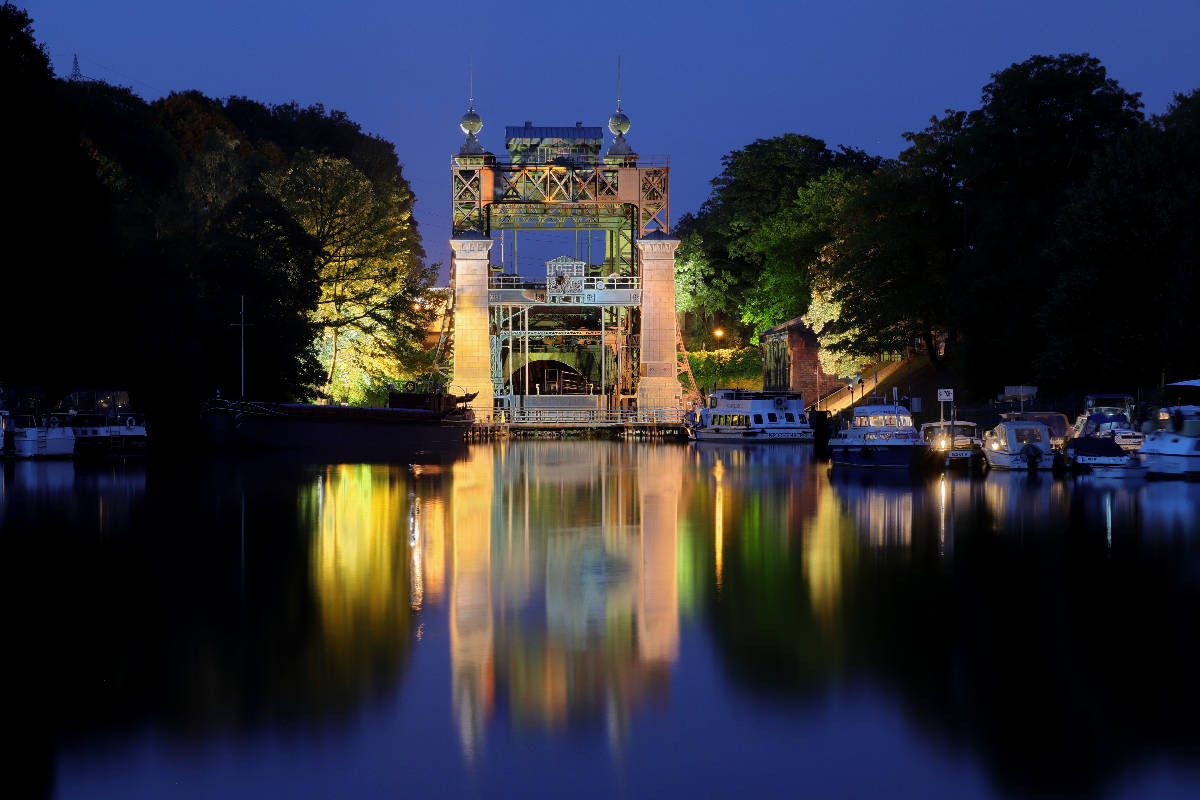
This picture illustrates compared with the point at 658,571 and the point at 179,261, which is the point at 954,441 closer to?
the point at 658,571

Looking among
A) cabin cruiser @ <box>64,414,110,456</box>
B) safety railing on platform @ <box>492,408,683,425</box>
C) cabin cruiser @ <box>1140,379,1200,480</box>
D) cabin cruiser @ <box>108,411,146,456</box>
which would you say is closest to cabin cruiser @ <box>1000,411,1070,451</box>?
cabin cruiser @ <box>1140,379,1200,480</box>

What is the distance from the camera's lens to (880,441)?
1325 inches

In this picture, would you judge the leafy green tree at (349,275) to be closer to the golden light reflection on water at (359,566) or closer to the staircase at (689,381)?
the staircase at (689,381)

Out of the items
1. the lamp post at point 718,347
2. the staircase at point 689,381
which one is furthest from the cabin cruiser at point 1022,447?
the lamp post at point 718,347

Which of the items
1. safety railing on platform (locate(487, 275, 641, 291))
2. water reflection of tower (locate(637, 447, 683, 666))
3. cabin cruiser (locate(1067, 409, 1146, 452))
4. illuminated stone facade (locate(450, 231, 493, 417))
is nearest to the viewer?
water reflection of tower (locate(637, 447, 683, 666))

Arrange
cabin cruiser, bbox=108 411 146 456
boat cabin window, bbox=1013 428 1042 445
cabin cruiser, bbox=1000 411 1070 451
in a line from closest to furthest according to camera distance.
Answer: boat cabin window, bbox=1013 428 1042 445, cabin cruiser, bbox=1000 411 1070 451, cabin cruiser, bbox=108 411 146 456

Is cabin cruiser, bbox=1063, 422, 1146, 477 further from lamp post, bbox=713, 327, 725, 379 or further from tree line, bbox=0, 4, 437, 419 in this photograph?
lamp post, bbox=713, 327, 725, 379

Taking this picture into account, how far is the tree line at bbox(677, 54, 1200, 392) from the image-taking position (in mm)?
39500

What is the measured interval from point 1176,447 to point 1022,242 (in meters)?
17.9

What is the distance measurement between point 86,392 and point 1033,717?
41.6 metres

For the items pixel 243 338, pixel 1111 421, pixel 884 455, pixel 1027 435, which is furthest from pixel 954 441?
pixel 243 338

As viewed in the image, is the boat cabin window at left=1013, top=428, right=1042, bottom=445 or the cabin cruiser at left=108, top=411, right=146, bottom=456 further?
the cabin cruiser at left=108, top=411, right=146, bottom=456

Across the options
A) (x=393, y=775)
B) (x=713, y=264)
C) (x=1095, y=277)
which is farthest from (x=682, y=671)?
(x=713, y=264)

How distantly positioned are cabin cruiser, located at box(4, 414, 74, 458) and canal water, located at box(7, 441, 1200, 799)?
1944 centimetres
